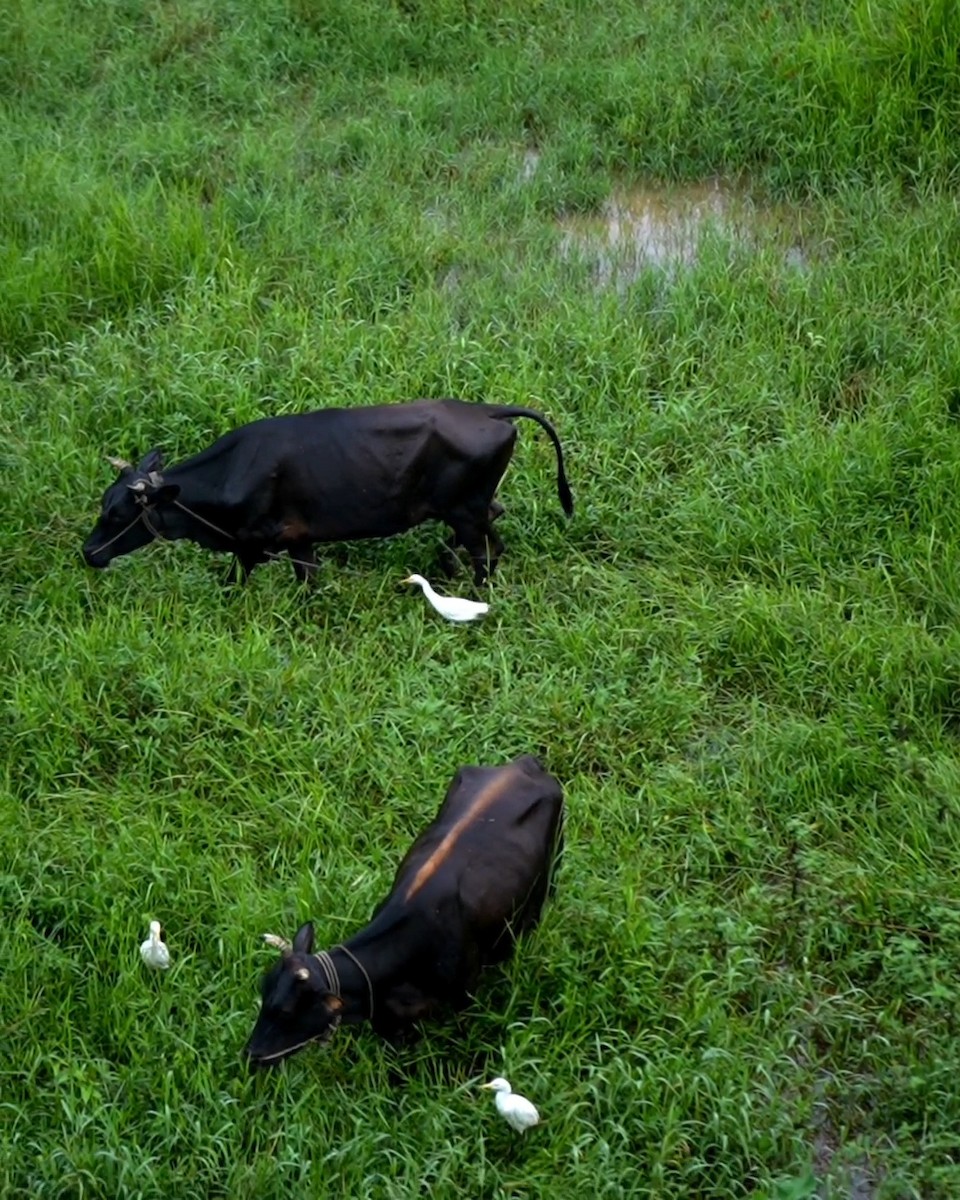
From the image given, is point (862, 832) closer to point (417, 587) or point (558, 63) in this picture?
point (417, 587)

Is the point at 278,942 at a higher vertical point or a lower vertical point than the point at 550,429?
lower

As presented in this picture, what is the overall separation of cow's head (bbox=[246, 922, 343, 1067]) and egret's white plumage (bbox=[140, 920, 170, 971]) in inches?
19.0

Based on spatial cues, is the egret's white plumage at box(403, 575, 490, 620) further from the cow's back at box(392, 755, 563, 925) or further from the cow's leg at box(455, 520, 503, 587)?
the cow's back at box(392, 755, 563, 925)

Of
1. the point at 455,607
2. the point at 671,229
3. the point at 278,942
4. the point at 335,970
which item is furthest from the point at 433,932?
the point at 671,229

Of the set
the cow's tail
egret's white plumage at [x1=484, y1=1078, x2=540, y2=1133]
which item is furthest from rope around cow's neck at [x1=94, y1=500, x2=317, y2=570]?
egret's white plumage at [x1=484, y1=1078, x2=540, y2=1133]

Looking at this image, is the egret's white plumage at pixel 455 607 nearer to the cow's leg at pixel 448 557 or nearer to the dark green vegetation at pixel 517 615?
the dark green vegetation at pixel 517 615

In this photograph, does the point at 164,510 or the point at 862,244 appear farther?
the point at 862,244

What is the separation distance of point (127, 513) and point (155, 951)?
2.07 meters

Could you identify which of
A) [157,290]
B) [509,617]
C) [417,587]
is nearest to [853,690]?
[509,617]

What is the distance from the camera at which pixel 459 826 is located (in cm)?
488

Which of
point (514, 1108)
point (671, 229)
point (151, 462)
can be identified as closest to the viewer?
point (514, 1108)

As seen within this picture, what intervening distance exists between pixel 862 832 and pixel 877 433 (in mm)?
2073

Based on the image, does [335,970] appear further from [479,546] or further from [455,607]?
[479,546]

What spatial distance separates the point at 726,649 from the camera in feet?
19.9
